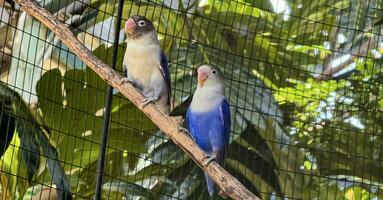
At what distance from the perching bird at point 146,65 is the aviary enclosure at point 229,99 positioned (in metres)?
0.67

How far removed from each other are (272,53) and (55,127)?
4.61 ft

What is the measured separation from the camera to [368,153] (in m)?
4.14

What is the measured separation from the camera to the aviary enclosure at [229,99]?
11.6 feet

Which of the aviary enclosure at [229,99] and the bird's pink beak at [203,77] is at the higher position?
the aviary enclosure at [229,99]

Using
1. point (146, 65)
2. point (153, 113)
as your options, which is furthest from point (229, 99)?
point (153, 113)

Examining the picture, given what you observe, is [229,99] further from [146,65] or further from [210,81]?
[146,65]

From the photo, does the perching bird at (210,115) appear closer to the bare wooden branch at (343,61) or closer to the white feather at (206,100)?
the white feather at (206,100)

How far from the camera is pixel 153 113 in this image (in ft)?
7.72

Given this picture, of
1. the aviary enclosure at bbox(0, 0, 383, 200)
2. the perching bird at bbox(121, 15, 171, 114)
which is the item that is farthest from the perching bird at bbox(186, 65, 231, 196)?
the aviary enclosure at bbox(0, 0, 383, 200)

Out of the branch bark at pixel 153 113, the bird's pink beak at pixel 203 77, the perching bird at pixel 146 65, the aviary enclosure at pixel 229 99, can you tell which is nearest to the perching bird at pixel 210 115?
the bird's pink beak at pixel 203 77

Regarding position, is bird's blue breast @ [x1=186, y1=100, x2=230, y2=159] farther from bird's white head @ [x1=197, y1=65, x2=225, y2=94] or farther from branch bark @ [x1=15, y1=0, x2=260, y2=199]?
branch bark @ [x1=15, y1=0, x2=260, y2=199]

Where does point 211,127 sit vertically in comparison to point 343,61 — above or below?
below

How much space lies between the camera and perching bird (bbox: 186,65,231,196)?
8.96 feet

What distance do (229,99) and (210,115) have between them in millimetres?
1065
